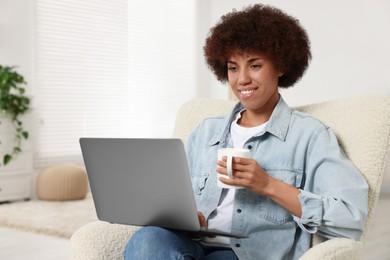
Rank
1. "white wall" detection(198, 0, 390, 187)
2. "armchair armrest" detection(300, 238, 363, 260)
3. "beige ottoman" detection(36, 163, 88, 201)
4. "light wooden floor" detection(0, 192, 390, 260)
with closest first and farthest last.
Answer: "armchair armrest" detection(300, 238, 363, 260), "light wooden floor" detection(0, 192, 390, 260), "beige ottoman" detection(36, 163, 88, 201), "white wall" detection(198, 0, 390, 187)

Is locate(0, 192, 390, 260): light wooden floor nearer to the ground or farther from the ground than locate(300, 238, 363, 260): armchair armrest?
nearer to the ground

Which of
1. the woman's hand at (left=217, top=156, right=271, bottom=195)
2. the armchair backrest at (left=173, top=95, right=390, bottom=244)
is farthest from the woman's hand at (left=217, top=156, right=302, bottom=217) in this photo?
the armchair backrest at (left=173, top=95, right=390, bottom=244)

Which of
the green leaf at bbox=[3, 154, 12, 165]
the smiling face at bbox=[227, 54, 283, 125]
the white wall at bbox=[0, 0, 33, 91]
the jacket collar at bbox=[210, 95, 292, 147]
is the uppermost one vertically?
the white wall at bbox=[0, 0, 33, 91]

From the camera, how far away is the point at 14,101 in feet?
17.3

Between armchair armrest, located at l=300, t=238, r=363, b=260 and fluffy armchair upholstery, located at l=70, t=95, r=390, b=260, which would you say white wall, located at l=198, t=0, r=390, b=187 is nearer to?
fluffy armchair upholstery, located at l=70, t=95, r=390, b=260

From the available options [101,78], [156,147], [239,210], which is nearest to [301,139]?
[239,210]

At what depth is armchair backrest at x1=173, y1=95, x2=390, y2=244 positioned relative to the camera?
1545mm

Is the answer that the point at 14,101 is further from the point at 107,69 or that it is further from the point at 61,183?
the point at 107,69

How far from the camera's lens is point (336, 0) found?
650cm

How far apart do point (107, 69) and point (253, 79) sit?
4.84 metres

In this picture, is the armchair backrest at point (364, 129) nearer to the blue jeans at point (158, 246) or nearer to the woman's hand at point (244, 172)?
the woman's hand at point (244, 172)

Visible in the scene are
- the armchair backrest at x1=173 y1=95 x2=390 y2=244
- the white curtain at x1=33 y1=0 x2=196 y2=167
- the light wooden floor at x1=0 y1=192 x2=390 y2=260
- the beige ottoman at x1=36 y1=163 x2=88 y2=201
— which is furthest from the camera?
the white curtain at x1=33 y1=0 x2=196 y2=167

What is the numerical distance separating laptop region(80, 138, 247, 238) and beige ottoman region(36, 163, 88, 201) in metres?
3.89

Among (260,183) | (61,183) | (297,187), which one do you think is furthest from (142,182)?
(61,183)
